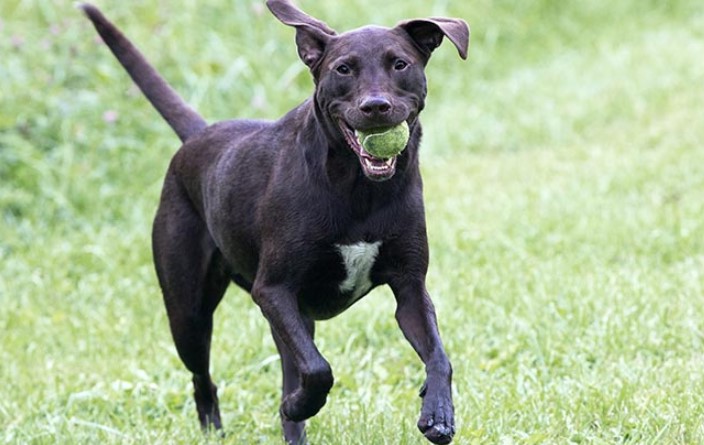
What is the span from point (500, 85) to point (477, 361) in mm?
7137

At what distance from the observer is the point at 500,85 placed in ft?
41.2

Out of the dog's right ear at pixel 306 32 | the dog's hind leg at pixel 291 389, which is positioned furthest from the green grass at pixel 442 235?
the dog's right ear at pixel 306 32

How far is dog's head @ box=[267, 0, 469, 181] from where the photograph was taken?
4020 millimetres

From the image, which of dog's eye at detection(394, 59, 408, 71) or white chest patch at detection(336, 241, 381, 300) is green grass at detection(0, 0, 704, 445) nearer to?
white chest patch at detection(336, 241, 381, 300)

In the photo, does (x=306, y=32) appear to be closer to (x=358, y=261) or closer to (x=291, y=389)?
(x=358, y=261)

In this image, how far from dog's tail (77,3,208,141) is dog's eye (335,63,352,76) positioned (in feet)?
5.04

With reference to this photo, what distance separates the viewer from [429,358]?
A: 13.8 ft

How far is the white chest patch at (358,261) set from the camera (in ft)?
14.0

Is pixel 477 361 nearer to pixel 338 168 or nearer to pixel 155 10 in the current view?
pixel 338 168

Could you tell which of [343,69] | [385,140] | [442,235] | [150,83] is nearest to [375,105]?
[385,140]

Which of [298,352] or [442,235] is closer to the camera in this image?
[298,352]

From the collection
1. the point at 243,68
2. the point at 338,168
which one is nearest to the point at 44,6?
the point at 243,68

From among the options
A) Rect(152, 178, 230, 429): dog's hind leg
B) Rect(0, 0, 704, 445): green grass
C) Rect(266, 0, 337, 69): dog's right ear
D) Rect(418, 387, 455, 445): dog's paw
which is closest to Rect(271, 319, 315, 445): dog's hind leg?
Rect(0, 0, 704, 445): green grass

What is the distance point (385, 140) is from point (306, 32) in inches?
23.3
